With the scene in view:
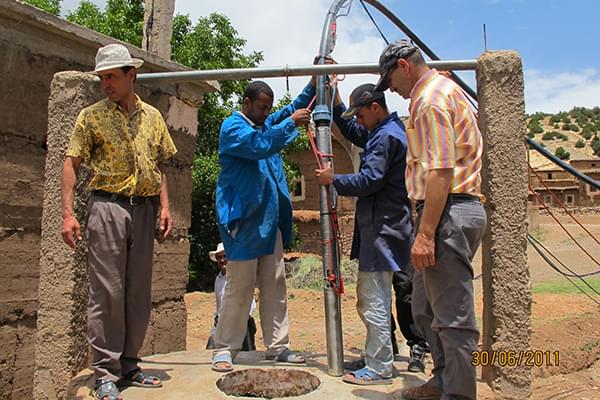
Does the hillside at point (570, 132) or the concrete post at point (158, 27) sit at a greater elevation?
the hillside at point (570, 132)

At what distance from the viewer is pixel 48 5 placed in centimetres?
1531

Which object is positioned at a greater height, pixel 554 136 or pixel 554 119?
pixel 554 119

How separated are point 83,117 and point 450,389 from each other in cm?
237

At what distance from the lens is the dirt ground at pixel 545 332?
17.9 ft

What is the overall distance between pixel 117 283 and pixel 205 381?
31.3 inches

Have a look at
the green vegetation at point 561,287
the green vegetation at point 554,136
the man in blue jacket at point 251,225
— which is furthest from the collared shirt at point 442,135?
the green vegetation at point 554,136

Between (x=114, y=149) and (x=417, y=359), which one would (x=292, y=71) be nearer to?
(x=114, y=149)

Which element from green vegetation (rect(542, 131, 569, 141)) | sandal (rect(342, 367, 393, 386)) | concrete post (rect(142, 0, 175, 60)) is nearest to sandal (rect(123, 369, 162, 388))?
sandal (rect(342, 367, 393, 386))

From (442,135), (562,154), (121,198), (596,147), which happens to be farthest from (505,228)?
(596,147)

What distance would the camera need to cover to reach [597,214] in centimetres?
2750

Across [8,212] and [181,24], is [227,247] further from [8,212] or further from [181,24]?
[181,24]

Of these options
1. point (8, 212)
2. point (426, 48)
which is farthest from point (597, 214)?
point (8, 212)
